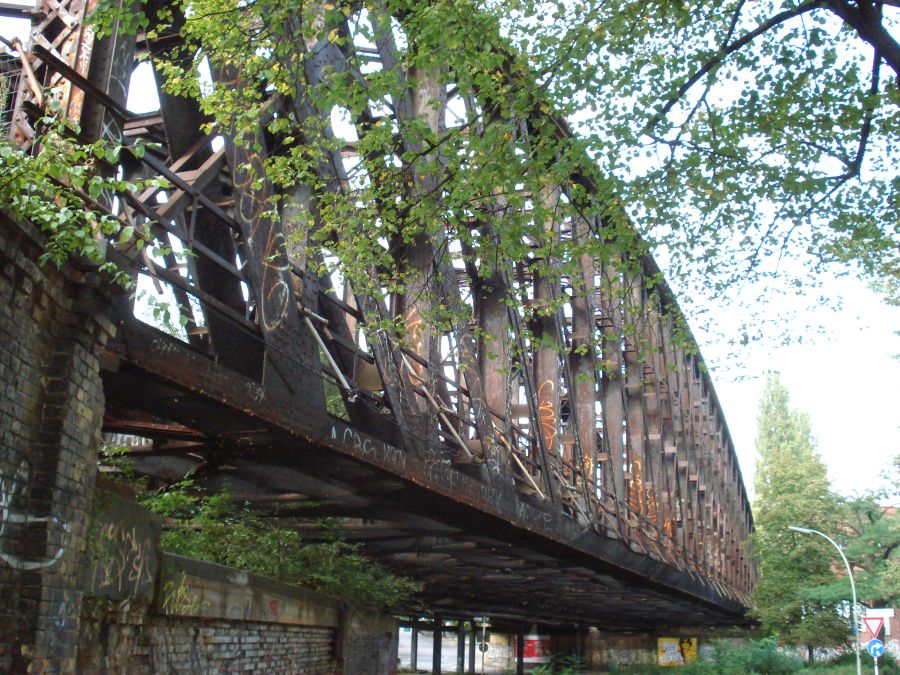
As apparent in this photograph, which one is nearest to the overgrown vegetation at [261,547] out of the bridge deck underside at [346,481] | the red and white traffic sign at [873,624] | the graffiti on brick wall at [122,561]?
the bridge deck underside at [346,481]

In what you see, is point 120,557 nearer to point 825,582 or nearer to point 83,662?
point 83,662

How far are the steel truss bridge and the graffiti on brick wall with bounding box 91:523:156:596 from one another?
1068 mm

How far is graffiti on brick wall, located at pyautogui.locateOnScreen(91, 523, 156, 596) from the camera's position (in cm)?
678

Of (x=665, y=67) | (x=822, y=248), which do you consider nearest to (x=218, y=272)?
(x=665, y=67)

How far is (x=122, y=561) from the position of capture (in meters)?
7.18

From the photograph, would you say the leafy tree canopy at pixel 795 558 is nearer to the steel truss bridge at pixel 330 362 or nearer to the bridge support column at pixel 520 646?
the bridge support column at pixel 520 646

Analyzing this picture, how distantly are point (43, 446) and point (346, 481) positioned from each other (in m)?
4.93

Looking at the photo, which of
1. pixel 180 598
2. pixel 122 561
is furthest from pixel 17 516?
pixel 180 598

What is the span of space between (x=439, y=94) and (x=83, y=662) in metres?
9.11

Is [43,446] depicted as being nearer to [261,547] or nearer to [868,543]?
[261,547]

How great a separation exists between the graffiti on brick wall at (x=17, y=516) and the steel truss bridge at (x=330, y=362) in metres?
1.12

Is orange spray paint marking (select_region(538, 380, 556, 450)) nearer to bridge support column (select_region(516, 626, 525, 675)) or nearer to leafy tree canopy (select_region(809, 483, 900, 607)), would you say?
leafy tree canopy (select_region(809, 483, 900, 607))

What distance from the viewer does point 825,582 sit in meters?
41.7

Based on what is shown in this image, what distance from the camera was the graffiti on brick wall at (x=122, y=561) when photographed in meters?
6.78
